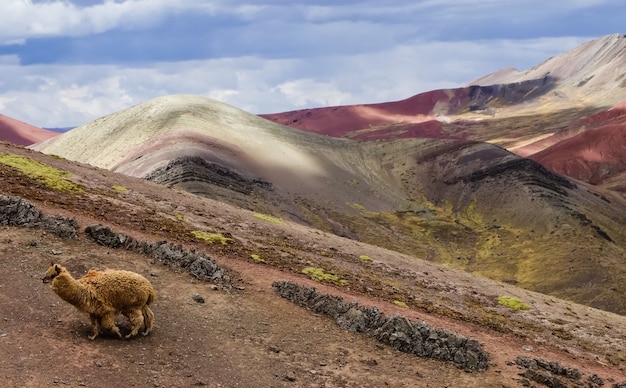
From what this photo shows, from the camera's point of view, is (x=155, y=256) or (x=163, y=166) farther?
(x=163, y=166)

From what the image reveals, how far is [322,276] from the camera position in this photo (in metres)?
29.1

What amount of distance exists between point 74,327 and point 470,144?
13961cm

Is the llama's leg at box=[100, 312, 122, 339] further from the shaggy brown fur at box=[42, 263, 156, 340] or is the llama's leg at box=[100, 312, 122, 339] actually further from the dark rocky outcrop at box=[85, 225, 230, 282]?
Answer: the dark rocky outcrop at box=[85, 225, 230, 282]

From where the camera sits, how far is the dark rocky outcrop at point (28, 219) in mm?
21609

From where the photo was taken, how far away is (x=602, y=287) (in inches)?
3083

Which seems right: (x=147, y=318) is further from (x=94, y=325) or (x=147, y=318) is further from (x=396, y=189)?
(x=396, y=189)

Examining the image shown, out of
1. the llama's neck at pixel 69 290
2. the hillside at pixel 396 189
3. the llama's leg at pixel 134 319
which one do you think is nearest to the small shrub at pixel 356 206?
the hillside at pixel 396 189

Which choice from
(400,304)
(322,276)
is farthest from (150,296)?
(400,304)

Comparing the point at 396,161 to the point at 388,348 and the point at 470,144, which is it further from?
the point at 388,348

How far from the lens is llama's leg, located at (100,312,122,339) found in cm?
1564

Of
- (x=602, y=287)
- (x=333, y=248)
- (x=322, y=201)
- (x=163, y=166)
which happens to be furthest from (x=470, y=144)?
(x=333, y=248)

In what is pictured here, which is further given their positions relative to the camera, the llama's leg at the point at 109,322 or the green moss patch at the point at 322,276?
the green moss patch at the point at 322,276

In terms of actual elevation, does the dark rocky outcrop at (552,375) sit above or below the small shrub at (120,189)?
below

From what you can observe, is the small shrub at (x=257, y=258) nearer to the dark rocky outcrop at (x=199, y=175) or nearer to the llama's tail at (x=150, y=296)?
the llama's tail at (x=150, y=296)
